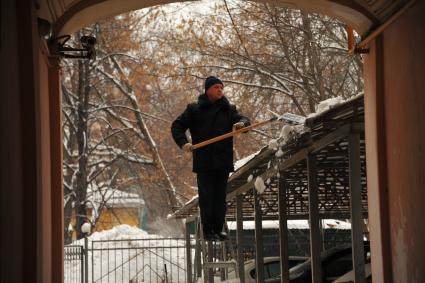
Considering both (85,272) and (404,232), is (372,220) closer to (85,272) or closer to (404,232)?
(404,232)

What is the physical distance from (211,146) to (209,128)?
27 centimetres

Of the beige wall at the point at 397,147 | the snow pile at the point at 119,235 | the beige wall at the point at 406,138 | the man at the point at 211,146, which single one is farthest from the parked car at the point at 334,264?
the snow pile at the point at 119,235

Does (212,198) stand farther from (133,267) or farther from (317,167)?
(133,267)

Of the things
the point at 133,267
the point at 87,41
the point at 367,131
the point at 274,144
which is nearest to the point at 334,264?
the point at 274,144

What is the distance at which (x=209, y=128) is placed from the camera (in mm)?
9164

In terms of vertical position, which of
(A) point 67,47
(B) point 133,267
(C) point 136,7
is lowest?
(B) point 133,267

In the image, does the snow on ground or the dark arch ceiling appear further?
the snow on ground

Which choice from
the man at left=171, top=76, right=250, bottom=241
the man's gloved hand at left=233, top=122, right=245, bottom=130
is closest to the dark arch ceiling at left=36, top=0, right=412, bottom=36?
the man's gloved hand at left=233, top=122, right=245, bottom=130

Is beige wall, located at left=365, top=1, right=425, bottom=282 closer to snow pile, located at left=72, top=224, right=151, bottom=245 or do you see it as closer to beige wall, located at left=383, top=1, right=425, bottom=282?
beige wall, located at left=383, top=1, right=425, bottom=282

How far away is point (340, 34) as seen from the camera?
19.7m

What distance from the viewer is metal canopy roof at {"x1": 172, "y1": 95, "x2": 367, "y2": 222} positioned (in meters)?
8.83

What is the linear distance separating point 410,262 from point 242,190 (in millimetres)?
7944

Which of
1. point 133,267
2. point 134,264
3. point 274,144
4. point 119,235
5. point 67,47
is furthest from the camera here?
point 119,235

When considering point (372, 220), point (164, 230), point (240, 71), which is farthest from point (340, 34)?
point (164, 230)
